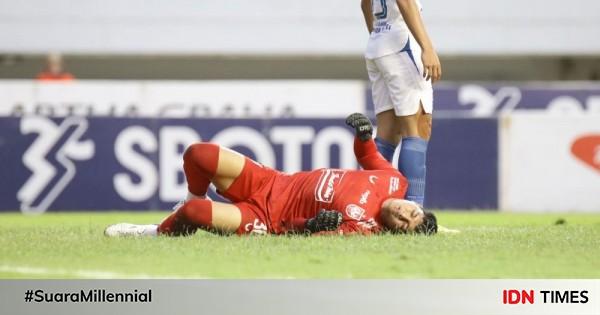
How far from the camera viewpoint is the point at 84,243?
7340mm

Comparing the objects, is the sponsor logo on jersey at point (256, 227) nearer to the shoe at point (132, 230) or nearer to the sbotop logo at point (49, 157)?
the shoe at point (132, 230)

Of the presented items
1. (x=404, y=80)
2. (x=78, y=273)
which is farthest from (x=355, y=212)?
(x=78, y=273)

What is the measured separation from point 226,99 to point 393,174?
864cm

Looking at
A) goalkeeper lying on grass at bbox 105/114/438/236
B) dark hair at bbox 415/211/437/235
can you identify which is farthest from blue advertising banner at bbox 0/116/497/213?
dark hair at bbox 415/211/437/235

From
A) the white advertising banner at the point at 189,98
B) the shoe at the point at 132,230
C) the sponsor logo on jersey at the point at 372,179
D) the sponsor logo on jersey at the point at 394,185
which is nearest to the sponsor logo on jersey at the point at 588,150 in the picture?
the white advertising banner at the point at 189,98

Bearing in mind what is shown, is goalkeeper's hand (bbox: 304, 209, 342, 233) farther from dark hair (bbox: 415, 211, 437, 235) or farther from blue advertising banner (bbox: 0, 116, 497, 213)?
blue advertising banner (bbox: 0, 116, 497, 213)

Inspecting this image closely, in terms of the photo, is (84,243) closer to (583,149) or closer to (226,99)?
(583,149)

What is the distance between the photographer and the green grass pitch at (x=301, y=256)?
6156 mm

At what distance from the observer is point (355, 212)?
24.1 ft

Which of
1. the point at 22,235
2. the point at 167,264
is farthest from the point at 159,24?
the point at 167,264

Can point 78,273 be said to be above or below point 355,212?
below

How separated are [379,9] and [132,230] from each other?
2.23m

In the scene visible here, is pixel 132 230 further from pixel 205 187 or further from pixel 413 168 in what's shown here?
pixel 413 168

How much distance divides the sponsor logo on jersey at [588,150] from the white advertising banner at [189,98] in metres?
3.36
